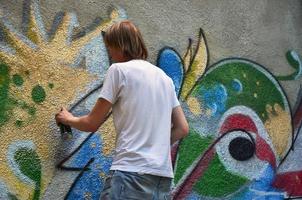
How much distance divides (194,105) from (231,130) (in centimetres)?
41

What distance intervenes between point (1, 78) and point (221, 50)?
5.97ft

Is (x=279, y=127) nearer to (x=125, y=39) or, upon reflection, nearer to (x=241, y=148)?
(x=241, y=148)

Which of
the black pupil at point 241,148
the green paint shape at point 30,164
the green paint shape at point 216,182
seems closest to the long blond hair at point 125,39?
the green paint shape at point 30,164

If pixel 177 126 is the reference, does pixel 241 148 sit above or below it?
below

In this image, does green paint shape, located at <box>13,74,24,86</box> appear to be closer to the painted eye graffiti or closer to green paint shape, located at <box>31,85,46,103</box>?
green paint shape, located at <box>31,85,46,103</box>

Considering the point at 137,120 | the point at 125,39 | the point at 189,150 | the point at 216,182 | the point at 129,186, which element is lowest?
the point at 216,182

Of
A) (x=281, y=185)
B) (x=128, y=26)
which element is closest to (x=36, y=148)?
(x=128, y=26)

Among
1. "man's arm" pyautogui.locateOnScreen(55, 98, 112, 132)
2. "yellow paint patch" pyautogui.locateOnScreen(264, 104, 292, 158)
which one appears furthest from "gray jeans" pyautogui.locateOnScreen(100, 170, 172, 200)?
"yellow paint patch" pyautogui.locateOnScreen(264, 104, 292, 158)

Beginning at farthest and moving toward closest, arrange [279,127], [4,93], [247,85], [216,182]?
[279,127]
[247,85]
[216,182]
[4,93]

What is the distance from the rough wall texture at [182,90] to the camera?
3.37 metres

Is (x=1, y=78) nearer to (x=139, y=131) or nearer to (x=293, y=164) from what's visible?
(x=139, y=131)

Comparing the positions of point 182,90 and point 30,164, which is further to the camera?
point 182,90

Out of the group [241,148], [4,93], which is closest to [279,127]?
[241,148]

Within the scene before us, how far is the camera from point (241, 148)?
427 cm
